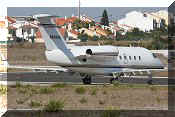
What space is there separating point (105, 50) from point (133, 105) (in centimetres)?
1252

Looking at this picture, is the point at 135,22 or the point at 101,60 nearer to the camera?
the point at 101,60

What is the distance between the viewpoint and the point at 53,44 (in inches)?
1547

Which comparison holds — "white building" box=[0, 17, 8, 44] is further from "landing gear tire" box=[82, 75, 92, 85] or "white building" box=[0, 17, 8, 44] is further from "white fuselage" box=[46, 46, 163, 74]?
"landing gear tire" box=[82, 75, 92, 85]

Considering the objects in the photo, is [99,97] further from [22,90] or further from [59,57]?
[59,57]

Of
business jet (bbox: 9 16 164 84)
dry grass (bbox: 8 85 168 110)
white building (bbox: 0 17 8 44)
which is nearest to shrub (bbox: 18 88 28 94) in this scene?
dry grass (bbox: 8 85 168 110)

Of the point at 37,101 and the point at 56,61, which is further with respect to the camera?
the point at 56,61

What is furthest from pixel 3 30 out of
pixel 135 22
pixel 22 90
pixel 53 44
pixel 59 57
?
pixel 22 90

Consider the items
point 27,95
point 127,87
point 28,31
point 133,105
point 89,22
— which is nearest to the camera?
point 133,105

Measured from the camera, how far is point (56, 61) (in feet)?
128

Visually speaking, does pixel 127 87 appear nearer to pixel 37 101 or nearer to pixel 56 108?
pixel 37 101

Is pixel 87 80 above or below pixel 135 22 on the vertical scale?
below

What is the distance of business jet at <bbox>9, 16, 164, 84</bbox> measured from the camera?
39000 millimetres

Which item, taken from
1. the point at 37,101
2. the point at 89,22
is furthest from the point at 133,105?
the point at 89,22

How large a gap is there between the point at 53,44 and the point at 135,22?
62726mm
